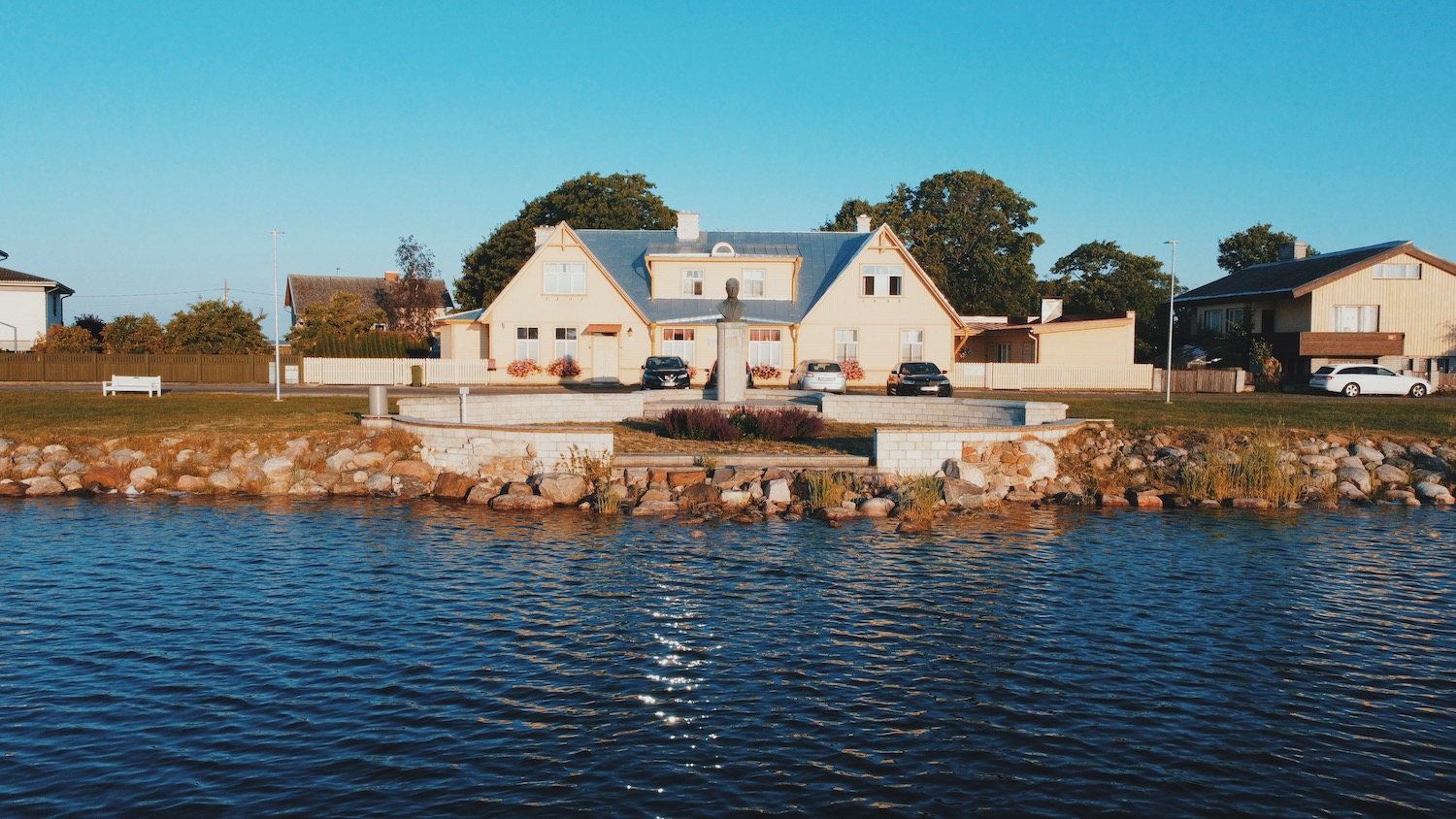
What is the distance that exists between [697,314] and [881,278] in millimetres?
9192

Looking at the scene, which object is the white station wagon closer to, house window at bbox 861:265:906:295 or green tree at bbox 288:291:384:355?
house window at bbox 861:265:906:295

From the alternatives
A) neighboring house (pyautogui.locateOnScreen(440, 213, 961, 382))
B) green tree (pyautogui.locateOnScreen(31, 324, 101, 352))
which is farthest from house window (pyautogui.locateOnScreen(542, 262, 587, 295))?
green tree (pyautogui.locateOnScreen(31, 324, 101, 352))

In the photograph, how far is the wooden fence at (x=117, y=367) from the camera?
1829 inches

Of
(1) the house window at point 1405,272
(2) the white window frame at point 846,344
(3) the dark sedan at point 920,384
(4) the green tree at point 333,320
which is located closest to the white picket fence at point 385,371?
(4) the green tree at point 333,320

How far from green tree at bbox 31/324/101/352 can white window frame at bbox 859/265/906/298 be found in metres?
36.6

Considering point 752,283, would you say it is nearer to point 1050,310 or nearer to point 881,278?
point 881,278

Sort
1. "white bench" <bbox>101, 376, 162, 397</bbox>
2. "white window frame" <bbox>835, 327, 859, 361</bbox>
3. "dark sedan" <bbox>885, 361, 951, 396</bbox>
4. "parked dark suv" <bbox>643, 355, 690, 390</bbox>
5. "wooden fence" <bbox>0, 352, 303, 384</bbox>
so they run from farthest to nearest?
1. "white window frame" <bbox>835, 327, 859, 361</bbox>
2. "wooden fence" <bbox>0, 352, 303, 384</bbox>
3. "parked dark suv" <bbox>643, 355, 690, 390</bbox>
4. "dark sedan" <bbox>885, 361, 951, 396</bbox>
5. "white bench" <bbox>101, 376, 162, 397</bbox>

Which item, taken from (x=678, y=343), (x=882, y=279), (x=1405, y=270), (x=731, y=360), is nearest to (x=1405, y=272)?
(x=1405, y=270)

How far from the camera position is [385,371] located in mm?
48969

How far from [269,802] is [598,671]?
3844 mm

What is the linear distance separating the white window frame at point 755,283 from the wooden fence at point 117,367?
2222 centimetres

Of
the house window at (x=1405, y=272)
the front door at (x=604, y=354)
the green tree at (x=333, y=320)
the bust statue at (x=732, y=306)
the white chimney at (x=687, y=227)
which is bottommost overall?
the front door at (x=604, y=354)

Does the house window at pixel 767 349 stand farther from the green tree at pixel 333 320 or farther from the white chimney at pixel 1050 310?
the green tree at pixel 333 320

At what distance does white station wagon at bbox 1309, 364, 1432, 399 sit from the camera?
1805 inches
